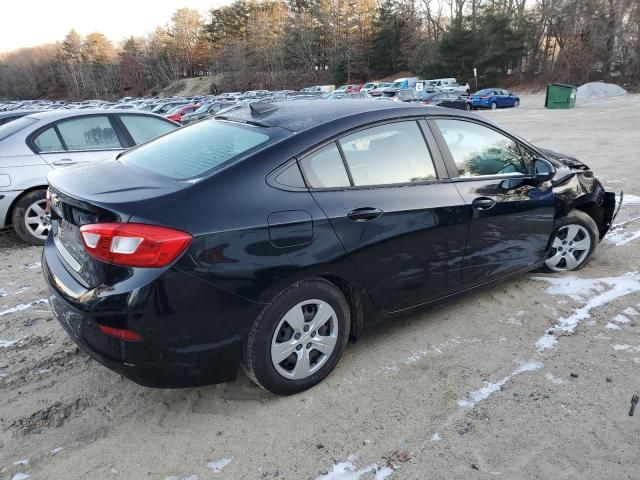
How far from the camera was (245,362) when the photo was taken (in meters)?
2.55

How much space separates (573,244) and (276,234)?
309 cm

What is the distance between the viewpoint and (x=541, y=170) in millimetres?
3674

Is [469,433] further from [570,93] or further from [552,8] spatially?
[552,8]

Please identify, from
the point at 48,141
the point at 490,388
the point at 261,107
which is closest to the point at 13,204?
the point at 48,141

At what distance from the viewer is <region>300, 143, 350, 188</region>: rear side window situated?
263cm

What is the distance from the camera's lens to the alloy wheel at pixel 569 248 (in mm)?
4160

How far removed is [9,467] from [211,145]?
1973 millimetres

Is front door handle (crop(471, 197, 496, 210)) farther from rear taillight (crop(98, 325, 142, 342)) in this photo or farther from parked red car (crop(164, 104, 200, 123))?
parked red car (crop(164, 104, 200, 123))

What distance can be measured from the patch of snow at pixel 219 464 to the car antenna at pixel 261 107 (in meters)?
2.08

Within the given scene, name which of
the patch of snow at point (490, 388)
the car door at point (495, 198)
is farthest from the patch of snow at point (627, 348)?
the car door at point (495, 198)

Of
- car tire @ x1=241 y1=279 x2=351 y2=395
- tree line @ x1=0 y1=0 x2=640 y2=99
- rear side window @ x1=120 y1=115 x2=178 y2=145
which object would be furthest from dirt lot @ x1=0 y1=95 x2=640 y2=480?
tree line @ x1=0 y1=0 x2=640 y2=99

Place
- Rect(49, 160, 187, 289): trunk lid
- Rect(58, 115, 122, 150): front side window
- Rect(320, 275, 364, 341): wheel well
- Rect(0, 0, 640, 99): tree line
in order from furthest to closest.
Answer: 1. Rect(0, 0, 640, 99): tree line
2. Rect(58, 115, 122, 150): front side window
3. Rect(320, 275, 364, 341): wheel well
4. Rect(49, 160, 187, 289): trunk lid

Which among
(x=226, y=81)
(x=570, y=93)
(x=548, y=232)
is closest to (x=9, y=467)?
(x=548, y=232)

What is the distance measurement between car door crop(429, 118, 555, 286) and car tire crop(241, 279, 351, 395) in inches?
44.1
